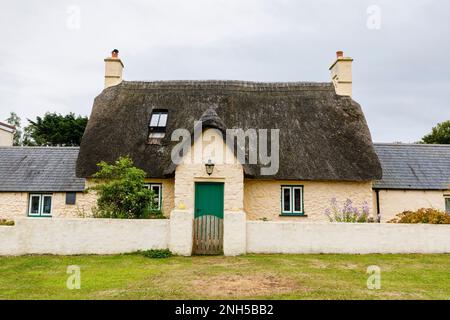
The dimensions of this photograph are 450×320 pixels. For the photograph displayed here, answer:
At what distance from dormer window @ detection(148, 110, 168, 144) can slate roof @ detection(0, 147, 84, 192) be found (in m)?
3.83

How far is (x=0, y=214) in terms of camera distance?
16125 millimetres

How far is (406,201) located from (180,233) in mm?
10459

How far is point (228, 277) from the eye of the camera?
844 centimetres

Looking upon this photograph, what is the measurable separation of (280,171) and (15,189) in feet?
37.3

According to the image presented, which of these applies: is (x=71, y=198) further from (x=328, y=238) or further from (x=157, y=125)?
(x=328, y=238)

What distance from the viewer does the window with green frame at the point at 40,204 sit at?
16391 millimetres

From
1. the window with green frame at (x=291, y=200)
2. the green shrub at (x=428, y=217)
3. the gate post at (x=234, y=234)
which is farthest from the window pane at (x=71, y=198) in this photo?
the green shrub at (x=428, y=217)

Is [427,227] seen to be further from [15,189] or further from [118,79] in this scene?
[15,189]

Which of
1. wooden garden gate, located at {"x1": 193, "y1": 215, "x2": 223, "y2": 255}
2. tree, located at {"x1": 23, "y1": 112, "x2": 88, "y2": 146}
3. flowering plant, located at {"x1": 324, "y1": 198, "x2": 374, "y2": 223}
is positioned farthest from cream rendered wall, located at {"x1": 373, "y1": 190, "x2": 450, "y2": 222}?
tree, located at {"x1": 23, "y1": 112, "x2": 88, "y2": 146}

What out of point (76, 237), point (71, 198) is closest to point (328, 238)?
point (76, 237)

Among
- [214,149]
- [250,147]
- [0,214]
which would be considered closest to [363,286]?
[214,149]

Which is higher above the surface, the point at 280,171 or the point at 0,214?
the point at 280,171

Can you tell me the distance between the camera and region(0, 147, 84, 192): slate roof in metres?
16.3

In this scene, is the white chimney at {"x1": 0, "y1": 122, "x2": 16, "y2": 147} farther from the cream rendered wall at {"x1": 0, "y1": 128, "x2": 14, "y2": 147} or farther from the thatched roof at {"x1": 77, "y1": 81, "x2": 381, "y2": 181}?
the thatched roof at {"x1": 77, "y1": 81, "x2": 381, "y2": 181}
